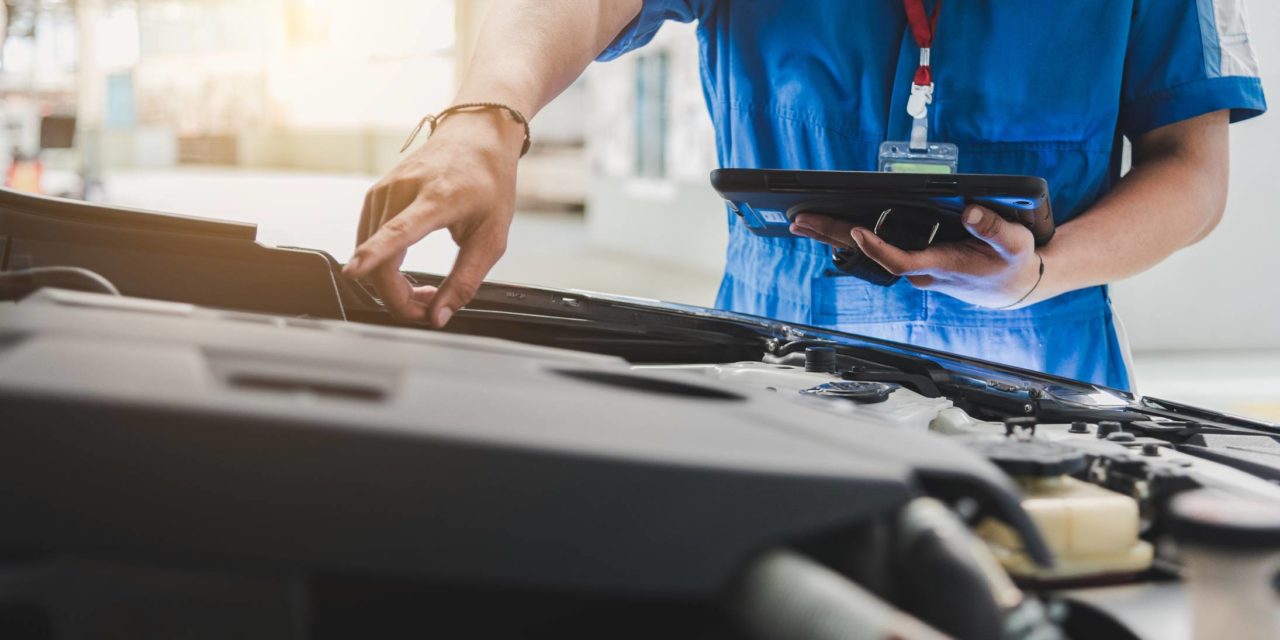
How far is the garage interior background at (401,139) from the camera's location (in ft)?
16.9

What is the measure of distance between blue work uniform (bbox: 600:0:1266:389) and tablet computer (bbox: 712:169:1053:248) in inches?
10.1

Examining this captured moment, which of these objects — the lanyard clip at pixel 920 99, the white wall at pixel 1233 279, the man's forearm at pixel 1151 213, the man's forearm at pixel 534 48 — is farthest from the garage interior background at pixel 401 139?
the man's forearm at pixel 1151 213

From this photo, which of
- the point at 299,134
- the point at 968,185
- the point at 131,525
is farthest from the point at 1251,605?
the point at 299,134

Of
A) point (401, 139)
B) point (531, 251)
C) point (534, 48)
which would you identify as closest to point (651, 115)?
point (531, 251)

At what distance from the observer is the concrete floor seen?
168 inches

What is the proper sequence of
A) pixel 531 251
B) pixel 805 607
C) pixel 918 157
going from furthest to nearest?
pixel 531 251, pixel 918 157, pixel 805 607

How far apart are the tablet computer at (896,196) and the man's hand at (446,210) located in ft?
0.76

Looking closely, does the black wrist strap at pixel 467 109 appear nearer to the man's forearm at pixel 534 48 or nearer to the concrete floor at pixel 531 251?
the man's forearm at pixel 534 48

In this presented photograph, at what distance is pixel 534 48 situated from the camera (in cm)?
114

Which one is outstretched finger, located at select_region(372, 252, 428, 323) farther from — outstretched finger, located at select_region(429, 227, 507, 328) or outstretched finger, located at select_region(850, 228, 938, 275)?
outstretched finger, located at select_region(850, 228, 938, 275)

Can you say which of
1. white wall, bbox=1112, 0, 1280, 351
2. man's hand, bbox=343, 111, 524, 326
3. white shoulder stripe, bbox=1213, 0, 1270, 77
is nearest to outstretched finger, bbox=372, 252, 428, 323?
man's hand, bbox=343, 111, 524, 326

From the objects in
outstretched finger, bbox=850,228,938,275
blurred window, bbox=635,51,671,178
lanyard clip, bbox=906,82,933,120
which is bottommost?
outstretched finger, bbox=850,228,938,275

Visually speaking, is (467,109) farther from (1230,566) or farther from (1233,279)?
(1233,279)

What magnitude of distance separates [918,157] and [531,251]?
25.1 ft
